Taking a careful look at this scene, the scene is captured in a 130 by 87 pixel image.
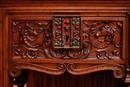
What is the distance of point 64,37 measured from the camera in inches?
29.3

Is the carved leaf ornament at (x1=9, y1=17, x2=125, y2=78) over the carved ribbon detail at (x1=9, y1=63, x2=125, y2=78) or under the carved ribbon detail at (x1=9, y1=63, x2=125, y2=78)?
over

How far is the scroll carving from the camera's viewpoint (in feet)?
2.47

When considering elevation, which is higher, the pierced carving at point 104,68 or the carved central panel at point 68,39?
the carved central panel at point 68,39

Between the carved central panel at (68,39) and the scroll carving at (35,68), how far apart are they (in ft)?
0.09

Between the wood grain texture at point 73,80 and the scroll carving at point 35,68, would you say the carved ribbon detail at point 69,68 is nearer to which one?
the scroll carving at point 35,68

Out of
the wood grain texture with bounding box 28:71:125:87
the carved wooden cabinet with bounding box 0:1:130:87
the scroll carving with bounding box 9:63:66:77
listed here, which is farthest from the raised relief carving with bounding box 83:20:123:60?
the wood grain texture with bounding box 28:71:125:87

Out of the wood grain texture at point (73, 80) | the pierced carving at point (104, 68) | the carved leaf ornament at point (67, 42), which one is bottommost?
the wood grain texture at point (73, 80)

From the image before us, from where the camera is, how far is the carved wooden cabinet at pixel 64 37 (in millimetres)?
742

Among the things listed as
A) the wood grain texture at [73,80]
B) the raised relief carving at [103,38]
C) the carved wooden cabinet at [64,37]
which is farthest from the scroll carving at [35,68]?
the wood grain texture at [73,80]

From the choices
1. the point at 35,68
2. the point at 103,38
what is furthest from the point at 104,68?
the point at 35,68

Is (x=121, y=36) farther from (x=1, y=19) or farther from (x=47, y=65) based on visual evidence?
(x=1, y=19)

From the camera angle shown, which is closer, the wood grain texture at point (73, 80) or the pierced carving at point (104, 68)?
the pierced carving at point (104, 68)

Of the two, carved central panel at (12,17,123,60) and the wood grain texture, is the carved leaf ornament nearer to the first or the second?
carved central panel at (12,17,123,60)

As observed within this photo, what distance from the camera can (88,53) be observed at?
752mm
